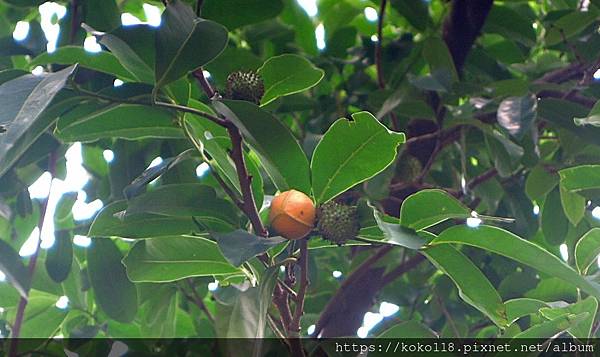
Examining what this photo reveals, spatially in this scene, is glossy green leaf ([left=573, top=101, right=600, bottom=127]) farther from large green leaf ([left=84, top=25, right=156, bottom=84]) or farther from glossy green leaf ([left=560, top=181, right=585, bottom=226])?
large green leaf ([left=84, top=25, right=156, bottom=84])

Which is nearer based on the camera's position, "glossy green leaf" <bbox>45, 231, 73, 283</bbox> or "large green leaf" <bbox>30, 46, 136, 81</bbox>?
"large green leaf" <bbox>30, 46, 136, 81</bbox>

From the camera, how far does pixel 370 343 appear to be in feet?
4.24

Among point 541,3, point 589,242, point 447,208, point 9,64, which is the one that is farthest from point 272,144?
point 541,3

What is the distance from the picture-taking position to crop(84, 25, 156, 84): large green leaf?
1.06 m

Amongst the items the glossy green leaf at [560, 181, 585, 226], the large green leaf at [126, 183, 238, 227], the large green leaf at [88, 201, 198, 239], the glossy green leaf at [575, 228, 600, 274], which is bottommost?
the glossy green leaf at [560, 181, 585, 226]

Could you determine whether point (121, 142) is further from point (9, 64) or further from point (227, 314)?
point (227, 314)

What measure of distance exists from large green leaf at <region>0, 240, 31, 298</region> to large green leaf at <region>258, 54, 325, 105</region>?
0.42 meters

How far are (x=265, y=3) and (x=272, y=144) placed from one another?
1.02ft

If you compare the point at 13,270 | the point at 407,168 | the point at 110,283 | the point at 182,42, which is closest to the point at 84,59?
the point at 182,42

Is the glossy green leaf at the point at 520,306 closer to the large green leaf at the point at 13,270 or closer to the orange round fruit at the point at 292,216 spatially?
the orange round fruit at the point at 292,216

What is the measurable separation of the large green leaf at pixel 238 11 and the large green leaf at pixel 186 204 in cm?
29

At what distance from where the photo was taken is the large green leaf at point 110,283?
1467mm

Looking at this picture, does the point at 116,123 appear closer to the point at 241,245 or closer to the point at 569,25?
the point at 241,245

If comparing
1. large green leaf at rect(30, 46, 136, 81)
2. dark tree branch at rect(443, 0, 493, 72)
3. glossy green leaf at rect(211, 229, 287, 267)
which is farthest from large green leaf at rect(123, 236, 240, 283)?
dark tree branch at rect(443, 0, 493, 72)
